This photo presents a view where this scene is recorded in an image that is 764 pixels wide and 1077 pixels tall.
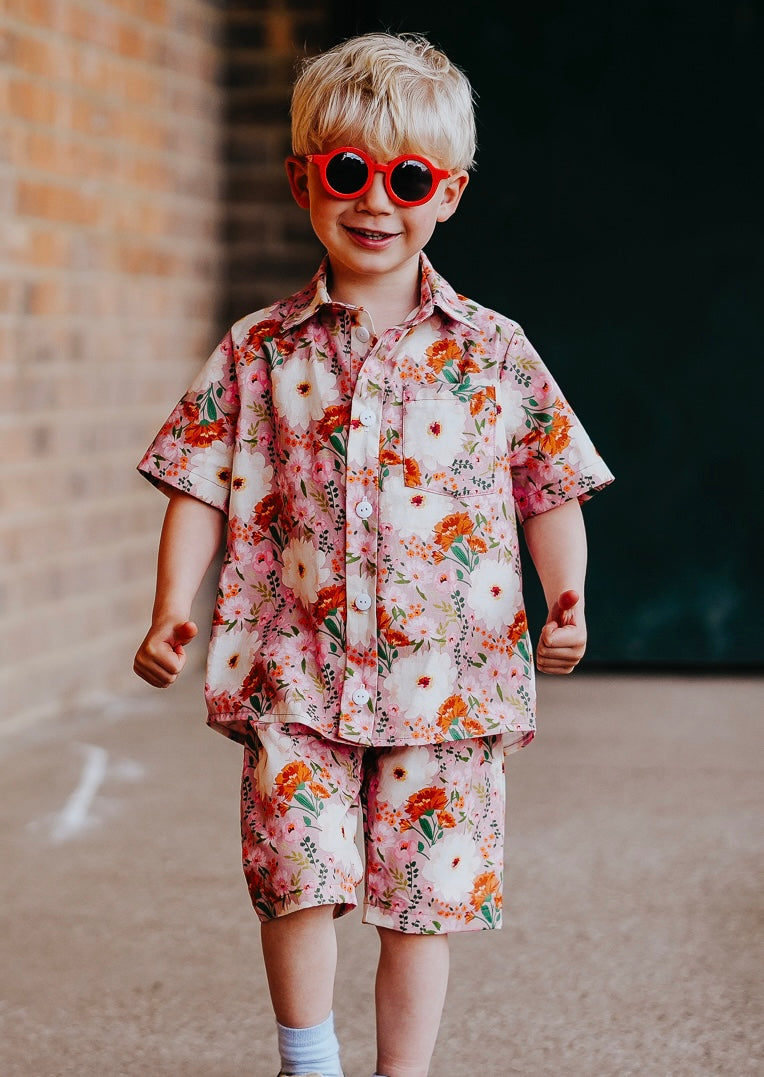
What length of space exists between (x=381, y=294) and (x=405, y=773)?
0.60 m

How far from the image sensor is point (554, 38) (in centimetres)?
434

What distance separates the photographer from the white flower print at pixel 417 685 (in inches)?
70.1

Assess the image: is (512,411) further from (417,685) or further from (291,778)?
(291,778)

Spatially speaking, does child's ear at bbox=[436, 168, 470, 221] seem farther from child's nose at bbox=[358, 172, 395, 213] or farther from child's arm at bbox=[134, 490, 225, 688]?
child's arm at bbox=[134, 490, 225, 688]

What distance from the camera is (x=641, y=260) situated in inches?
174

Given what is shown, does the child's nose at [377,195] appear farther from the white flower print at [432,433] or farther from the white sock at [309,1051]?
the white sock at [309,1051]

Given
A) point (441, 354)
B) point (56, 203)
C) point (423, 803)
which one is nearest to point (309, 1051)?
point (423, 803)

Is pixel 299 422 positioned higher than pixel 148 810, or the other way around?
pixel 299 422

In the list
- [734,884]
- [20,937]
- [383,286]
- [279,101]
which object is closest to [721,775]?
[734,884]

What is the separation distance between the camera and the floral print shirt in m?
1.78

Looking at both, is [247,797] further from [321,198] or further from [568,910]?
[568,910]

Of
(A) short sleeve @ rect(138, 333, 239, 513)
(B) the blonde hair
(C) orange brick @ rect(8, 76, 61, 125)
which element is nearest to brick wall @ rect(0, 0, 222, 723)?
(C) orange brick @ rect(8, 76, 61, 125)

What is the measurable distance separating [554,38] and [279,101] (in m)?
0.91

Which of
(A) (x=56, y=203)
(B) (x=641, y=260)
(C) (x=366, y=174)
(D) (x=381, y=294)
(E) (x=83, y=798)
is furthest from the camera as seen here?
(B) (x=641, y=260)
